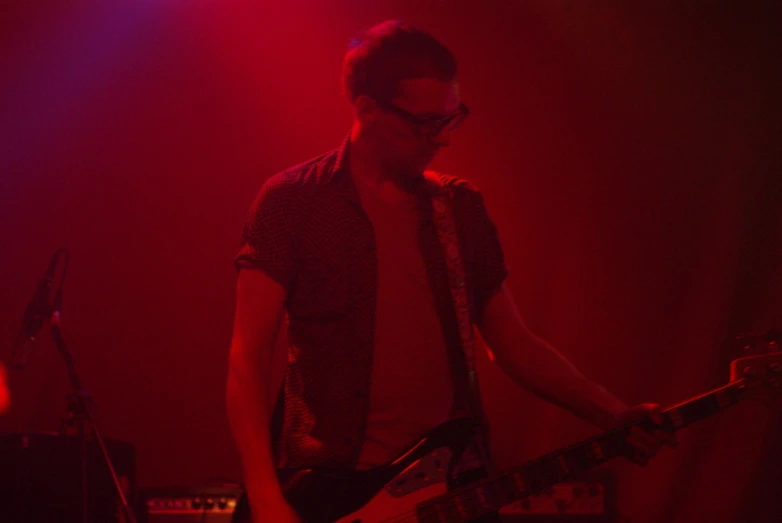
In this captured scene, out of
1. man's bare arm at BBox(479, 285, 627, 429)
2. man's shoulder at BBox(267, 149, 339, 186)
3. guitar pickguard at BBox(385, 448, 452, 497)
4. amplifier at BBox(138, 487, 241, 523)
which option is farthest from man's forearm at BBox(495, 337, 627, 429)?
amplifier at BBox(138, 487, 241, 523)

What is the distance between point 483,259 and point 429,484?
67 centimetres

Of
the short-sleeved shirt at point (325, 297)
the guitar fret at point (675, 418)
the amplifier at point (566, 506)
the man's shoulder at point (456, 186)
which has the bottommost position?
the amplifier at point (566, 506)

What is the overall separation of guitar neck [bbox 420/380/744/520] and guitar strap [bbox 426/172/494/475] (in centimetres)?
10

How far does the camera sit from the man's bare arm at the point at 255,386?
1779mm

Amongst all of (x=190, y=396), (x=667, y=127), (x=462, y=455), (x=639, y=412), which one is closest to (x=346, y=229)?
(x=462, y=455)

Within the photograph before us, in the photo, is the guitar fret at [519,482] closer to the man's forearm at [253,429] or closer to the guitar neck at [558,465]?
the guitar neck at [558,465]

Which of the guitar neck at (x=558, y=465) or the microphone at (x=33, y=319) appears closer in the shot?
the guitar neck at (x=558, y=465)

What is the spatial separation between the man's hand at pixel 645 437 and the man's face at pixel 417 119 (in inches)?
32.4

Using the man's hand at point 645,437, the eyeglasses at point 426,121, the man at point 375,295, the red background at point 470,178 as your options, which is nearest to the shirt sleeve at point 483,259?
the man at point 375,295

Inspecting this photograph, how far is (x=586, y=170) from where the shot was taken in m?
4.09

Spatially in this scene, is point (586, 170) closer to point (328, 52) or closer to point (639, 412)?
point (328, 52)

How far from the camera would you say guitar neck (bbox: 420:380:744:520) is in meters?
2.01

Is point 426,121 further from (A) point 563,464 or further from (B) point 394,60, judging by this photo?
(A) point 563,464

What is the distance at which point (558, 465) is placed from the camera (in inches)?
84.2
